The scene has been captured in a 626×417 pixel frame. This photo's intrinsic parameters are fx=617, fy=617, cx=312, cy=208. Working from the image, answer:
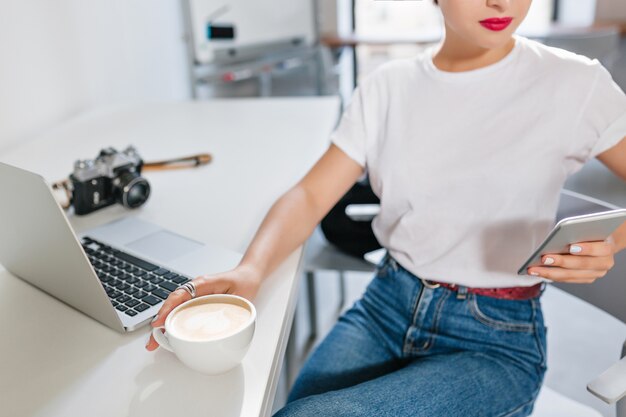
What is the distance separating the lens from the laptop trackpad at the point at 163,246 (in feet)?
2.74

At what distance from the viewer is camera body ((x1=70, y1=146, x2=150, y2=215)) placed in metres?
1.00

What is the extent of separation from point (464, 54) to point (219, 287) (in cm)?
52

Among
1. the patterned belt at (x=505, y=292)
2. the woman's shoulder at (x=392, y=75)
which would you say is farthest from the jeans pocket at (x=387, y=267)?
the woman's shoulder at (x=392, y=75)

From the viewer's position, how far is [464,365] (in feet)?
2.77

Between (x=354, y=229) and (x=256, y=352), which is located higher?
(x=256, y=352)

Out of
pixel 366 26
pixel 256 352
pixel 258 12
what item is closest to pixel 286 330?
pixel 256 352

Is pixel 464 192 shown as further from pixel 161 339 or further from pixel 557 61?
pixel 161 339

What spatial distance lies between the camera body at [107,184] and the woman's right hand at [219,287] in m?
0.34

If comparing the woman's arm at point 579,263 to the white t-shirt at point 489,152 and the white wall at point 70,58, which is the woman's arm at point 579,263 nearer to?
the white t-shirt at point 489,152

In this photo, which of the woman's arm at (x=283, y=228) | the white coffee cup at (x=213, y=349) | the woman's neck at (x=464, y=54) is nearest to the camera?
the white coffee cup at (x=213, y=349)

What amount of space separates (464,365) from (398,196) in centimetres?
27

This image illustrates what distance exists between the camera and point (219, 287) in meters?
0.72

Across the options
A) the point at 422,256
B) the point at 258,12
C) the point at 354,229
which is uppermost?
the point at 258,12

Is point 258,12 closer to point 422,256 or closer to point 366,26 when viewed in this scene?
point 366,26
